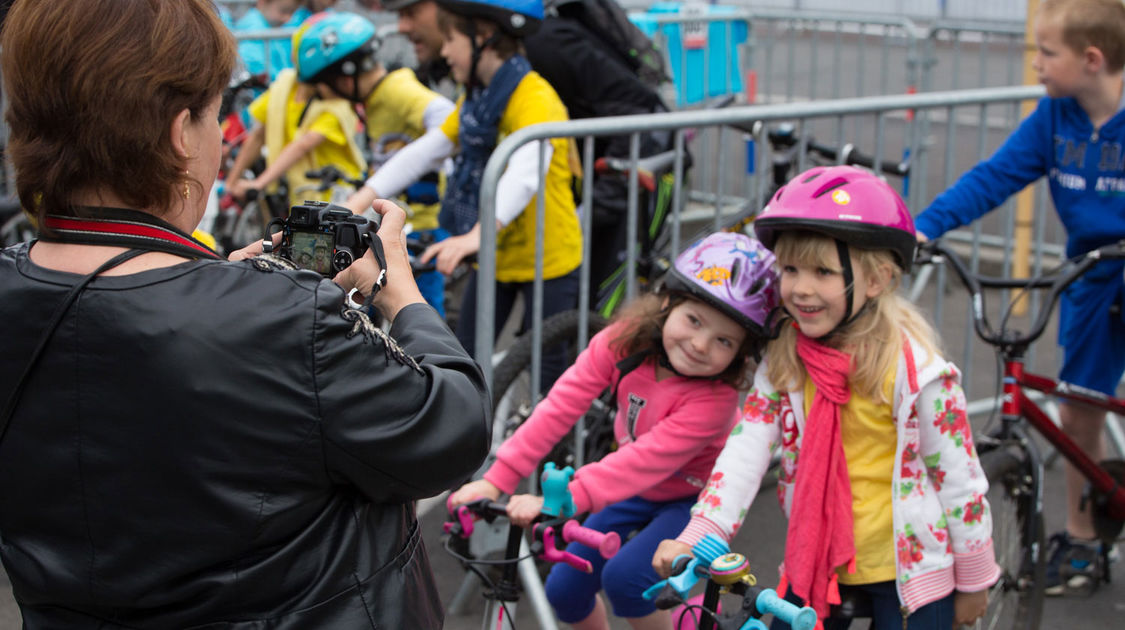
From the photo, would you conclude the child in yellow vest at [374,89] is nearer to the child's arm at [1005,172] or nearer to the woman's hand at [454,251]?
the woman's hand at [454,251]

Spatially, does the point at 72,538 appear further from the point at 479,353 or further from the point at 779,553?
the point at 779,553

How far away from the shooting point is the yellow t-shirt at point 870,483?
8.79ft

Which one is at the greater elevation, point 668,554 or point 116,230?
point 116,230

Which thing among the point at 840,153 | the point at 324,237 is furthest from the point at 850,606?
the point at 840,153

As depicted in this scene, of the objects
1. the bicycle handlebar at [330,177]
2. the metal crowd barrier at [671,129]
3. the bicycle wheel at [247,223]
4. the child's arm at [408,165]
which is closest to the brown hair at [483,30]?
the child's arm at [408,165]

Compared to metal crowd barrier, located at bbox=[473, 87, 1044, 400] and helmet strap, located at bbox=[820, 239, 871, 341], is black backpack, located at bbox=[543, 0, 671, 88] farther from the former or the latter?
helmet strap, located at bbox=[820, 239, 871, 341]

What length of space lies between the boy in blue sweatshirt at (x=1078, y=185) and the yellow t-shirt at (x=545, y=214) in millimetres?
1237

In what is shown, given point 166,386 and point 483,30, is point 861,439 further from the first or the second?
point 483,30

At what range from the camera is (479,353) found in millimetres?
3461

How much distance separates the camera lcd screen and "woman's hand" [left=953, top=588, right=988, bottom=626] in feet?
5.67

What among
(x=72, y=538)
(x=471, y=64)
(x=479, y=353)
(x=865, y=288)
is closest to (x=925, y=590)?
(x=865, y=288)

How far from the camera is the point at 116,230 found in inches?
62.7

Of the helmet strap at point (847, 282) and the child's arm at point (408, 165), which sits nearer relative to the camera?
the helmet strap at point (847, 282)

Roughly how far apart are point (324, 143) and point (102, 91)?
4.40 metres
